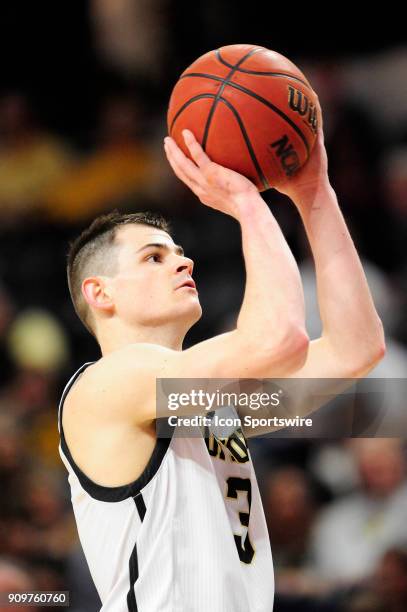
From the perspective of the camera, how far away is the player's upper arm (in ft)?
7.54

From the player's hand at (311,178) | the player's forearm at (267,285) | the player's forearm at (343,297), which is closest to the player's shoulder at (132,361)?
the player's forearm at (267,285)

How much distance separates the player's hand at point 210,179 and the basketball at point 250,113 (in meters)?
0.04

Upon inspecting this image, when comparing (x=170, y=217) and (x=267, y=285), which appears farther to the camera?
(x=170, y=217)

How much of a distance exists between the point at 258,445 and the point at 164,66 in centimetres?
349

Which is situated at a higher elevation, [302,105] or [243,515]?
[302,105]

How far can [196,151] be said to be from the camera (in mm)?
2496

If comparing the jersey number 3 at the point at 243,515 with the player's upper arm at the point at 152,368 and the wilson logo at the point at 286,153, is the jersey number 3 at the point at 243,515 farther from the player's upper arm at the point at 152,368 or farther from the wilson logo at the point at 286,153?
the wilson logo at the point at 286,153

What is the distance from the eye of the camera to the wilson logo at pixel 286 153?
2543mm

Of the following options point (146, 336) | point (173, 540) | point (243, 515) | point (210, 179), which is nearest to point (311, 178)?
point (210, 179)

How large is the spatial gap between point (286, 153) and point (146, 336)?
0.68 m

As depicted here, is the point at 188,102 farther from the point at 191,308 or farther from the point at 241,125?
the point at 191,308

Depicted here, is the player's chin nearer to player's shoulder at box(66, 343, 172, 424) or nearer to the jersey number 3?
player's shoulder at box(66, 343, 172, 424)

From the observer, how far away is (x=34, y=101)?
7047 millimetres

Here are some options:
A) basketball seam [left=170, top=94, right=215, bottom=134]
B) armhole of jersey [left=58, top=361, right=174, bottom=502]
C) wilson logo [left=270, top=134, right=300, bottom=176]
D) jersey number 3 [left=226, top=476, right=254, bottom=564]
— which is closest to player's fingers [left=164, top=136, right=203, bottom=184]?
basketball seam [left=170, top=94, right=215, bottom=134]
